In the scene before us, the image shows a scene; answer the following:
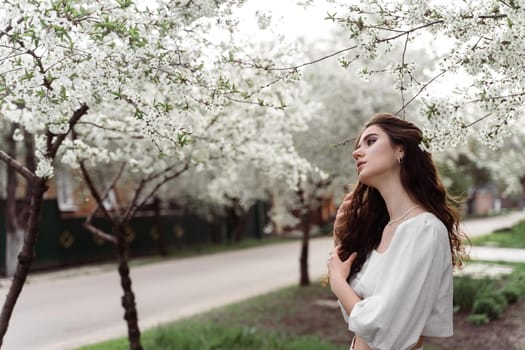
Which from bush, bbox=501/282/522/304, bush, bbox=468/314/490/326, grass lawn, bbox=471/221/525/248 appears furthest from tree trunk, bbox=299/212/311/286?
grass lawn, bbox=471/221/525/248

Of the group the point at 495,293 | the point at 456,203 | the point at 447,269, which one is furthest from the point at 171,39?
the point at 495,293

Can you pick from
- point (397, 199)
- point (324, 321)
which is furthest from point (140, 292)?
point (397, 199)

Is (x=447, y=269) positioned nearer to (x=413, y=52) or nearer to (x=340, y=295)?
(x=340, y=295)

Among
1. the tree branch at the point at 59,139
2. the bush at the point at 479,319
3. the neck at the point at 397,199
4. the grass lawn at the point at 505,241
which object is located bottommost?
the bush at the point at 479,319

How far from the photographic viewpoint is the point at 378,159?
2.65m

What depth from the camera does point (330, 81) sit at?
1147 centimetres

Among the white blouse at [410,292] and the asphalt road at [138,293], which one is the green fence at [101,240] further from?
the white blouse at [410,292]

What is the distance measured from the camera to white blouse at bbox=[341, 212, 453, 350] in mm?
2289

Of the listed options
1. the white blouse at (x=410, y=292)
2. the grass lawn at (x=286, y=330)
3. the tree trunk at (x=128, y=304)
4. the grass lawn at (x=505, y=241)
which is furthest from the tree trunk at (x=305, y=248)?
the grass lawn at (x=505, y=241)

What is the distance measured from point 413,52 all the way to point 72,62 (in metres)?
10.6

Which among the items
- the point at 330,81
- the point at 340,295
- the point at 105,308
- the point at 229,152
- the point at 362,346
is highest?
the point at 330,81

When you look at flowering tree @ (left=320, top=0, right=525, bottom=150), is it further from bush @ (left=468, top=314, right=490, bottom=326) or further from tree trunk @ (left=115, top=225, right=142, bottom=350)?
bush @ (left=468, top=314, right=490, bottom=326)

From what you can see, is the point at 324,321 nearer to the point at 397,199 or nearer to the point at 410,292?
the point at 397,199

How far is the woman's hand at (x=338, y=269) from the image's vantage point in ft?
8.64
